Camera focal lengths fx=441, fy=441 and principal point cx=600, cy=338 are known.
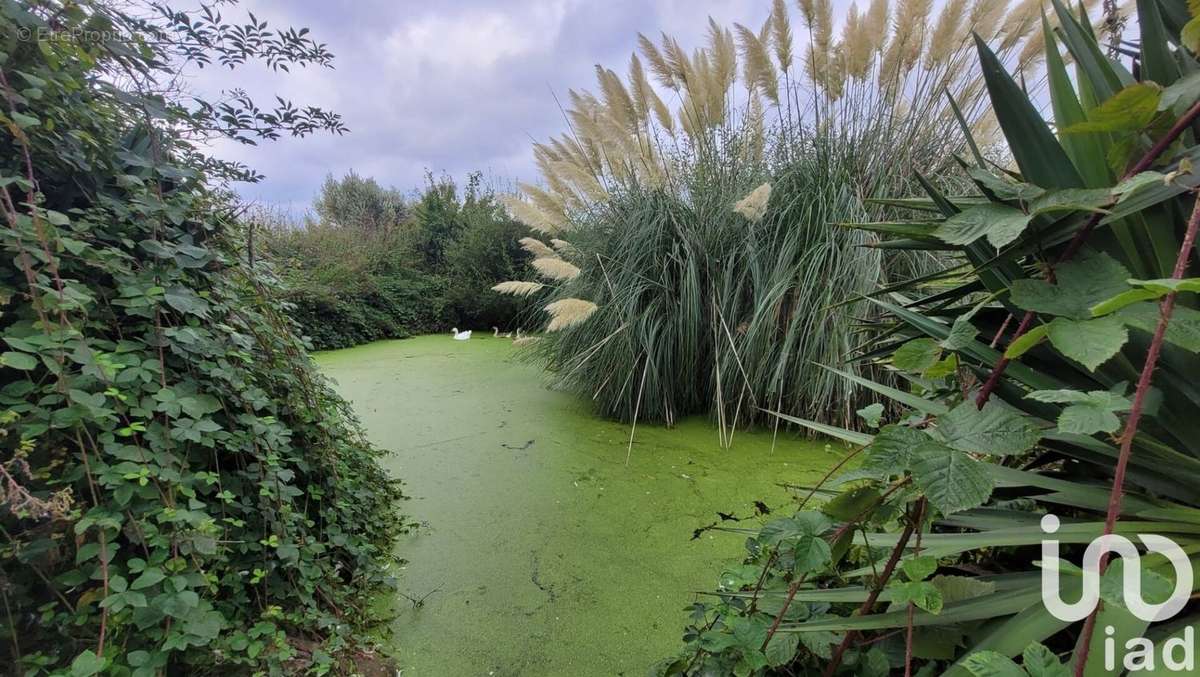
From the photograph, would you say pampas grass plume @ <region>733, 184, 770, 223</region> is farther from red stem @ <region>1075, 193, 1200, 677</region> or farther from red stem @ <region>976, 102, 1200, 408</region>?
red stem @ <region>1075, 193, 1200, 677</region>

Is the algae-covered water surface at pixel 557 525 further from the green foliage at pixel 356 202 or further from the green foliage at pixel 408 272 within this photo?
the green foliage at pixel 356 202

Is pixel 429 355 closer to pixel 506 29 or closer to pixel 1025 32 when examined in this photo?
pixel 506 29

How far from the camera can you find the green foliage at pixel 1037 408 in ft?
1.37

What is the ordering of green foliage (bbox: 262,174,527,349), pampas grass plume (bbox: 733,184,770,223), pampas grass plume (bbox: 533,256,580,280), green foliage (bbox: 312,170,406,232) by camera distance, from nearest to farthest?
1. pampas grass plume (bbox: 733,184,770,223)
2. pampas grass plume (bbox: 533,256,580,280)
3. green foliage (bbox: 262,174,527,349)
4. green foliage (bbox: 312,170,406,232)

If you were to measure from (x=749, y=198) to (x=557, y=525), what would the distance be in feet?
5.54

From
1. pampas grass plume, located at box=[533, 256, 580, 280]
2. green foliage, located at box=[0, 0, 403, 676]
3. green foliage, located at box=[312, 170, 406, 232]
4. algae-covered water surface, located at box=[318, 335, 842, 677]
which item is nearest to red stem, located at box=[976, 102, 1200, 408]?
algae-covered water surface, located at box=[318, 335, 842, 677]

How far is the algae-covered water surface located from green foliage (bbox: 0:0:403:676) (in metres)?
0.26

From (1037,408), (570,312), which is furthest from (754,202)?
(1037,408)

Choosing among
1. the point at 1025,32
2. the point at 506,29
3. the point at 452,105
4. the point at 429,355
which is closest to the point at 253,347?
the point at 506,29

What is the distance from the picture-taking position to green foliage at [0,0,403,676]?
0.68 metres

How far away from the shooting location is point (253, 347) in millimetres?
1111

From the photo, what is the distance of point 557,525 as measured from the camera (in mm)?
1595

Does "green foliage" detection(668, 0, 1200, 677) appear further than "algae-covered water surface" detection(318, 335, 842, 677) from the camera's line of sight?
No

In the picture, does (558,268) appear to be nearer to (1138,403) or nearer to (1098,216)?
(1098,216)
